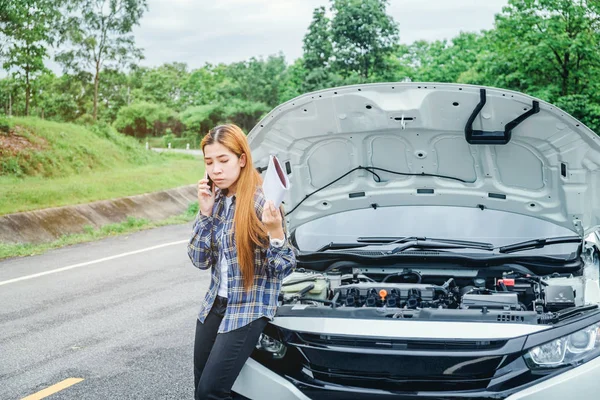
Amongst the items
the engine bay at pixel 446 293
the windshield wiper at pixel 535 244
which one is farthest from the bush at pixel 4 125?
the windshield wiper at pixel 535 244

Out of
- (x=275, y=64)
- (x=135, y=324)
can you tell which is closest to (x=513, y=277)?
(x=135, y=324)

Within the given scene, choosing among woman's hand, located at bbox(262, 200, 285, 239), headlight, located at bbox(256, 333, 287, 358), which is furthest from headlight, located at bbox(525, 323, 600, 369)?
woman's hand, located at bbox(262, 200, 285, 239)

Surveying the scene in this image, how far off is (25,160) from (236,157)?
16.0 meters

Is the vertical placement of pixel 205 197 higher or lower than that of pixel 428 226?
higher

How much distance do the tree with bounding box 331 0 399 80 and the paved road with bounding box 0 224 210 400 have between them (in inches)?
1151

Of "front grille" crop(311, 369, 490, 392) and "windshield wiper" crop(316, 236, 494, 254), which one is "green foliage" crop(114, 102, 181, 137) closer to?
"windshield wiper" crop(316, 236, 494, 254)

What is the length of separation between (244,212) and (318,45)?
3674 centimetres

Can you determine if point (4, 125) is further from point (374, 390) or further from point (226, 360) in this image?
point (374, 390)

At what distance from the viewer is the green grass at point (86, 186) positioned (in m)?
14.7

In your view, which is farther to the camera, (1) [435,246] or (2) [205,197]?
(1) [435,246]

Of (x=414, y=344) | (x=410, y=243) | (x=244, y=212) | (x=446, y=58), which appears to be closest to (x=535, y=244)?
(x=410, y=243)

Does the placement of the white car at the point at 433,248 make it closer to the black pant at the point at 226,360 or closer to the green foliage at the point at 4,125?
the black pant at the point at 226,360

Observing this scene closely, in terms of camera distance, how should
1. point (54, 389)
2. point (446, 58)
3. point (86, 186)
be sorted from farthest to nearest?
1. point (446, 58)
2. point (86, 186)
3. point (54, 389)

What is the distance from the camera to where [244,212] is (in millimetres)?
3221
